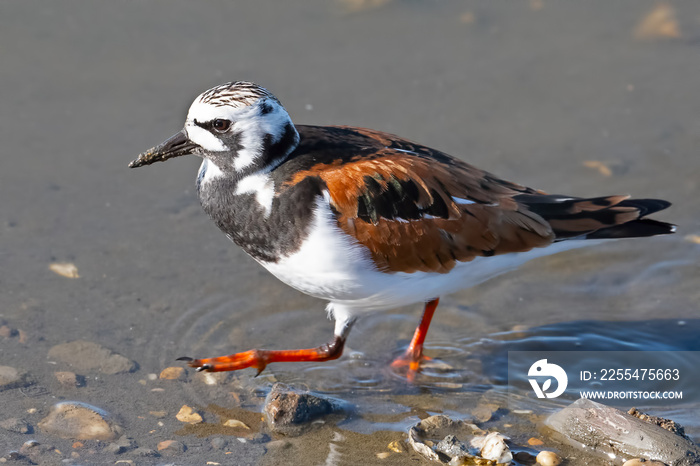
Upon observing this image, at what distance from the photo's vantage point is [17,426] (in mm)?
5207

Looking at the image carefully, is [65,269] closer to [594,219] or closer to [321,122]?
[321,122]

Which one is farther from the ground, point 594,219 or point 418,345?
point 594,219

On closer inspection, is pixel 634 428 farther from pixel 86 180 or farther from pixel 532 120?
pixel 86 180

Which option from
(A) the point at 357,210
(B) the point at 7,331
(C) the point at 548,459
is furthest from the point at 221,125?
(C) the point at 548,459

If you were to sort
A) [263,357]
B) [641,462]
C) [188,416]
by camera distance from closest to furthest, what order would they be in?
[641,462]
[188,416]
[263,357]

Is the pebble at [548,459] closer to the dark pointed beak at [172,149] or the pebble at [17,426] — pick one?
the dark pointed beak at [172,149]

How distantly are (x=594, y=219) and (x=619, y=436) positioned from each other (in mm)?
1516

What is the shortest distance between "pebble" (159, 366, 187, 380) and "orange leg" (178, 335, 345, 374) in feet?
0.61

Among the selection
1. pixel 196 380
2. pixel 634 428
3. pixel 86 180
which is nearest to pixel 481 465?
pixel 634 428

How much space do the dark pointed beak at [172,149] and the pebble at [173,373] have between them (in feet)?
4.78

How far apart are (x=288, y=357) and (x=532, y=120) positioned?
4.35 metres

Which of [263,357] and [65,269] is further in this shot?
[65,269]
